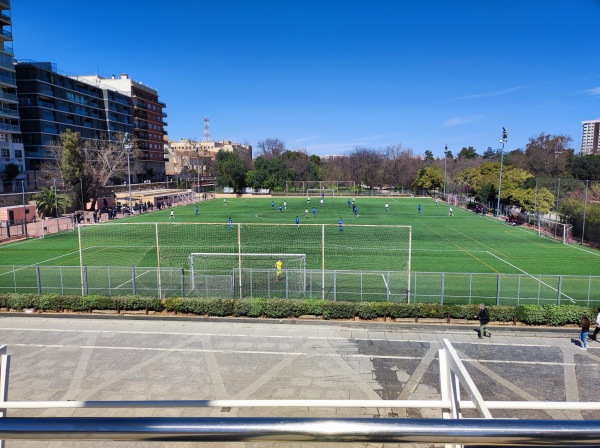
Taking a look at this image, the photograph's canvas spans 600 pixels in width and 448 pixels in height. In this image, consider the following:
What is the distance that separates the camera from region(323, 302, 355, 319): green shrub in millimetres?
17625

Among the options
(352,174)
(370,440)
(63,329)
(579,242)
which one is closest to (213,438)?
(370,440)

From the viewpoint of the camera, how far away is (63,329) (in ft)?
56.0

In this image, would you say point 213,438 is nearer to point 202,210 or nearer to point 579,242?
point 579,242

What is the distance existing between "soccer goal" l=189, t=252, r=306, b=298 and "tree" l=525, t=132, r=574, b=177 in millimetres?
74317

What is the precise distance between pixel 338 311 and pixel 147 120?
9650cm

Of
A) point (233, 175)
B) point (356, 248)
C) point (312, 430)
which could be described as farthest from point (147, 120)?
point (312, 430)

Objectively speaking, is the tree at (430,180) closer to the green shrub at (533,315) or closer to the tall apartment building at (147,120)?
the tall apartment building at (147,120)

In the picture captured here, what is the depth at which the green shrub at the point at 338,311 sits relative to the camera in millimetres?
17625

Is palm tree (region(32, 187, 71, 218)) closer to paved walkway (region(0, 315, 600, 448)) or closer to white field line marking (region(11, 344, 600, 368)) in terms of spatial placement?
paved walkway (region(0, 315, 600, 448))

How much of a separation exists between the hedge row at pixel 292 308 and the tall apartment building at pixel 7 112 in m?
50.8

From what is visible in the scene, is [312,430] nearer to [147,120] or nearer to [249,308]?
→ [249,308]

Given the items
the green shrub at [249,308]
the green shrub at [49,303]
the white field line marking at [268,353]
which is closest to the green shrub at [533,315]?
the white field line marking at [268,353]

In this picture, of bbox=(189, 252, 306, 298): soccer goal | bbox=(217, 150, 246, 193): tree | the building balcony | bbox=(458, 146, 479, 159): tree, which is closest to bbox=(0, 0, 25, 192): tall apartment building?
the building balcony

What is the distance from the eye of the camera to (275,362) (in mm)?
13781
